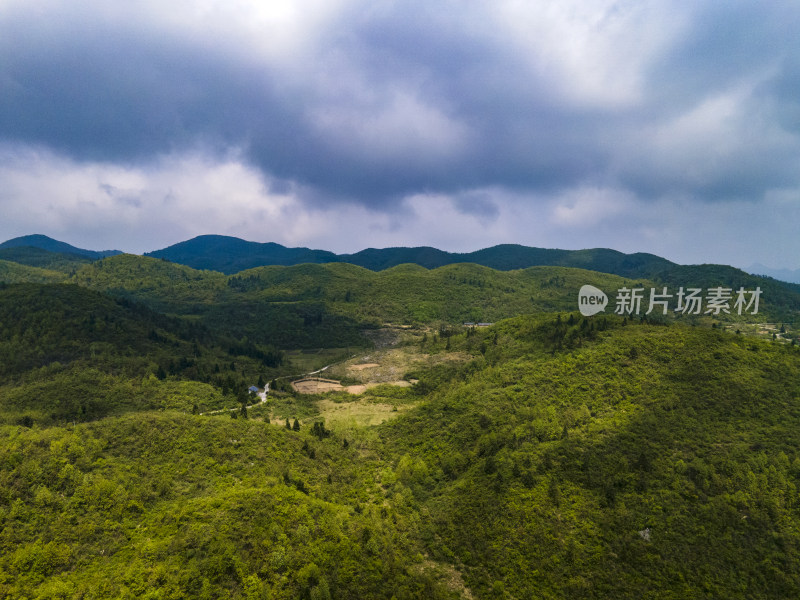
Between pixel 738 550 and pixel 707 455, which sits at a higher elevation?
pixel 707 455

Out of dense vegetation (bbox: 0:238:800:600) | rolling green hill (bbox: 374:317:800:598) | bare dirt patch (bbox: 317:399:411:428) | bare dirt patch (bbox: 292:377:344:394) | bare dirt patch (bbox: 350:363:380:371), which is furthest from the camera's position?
bare dirt patch (bbox: 350:363:380:371)

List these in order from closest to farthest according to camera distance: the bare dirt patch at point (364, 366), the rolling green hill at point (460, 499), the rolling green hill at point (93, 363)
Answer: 1. the rolling green hill at point (460, 499)
2. the rolling green hill at point (93, 363)
3. the bare dirt patch at point (364, 366)

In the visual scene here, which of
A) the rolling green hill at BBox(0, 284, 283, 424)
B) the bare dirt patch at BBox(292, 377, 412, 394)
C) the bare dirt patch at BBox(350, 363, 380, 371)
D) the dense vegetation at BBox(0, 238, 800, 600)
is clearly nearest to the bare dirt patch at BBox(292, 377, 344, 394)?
the bare dirt patch at BBox(292, 377, 412, 394)

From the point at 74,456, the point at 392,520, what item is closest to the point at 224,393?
the point at 74,456

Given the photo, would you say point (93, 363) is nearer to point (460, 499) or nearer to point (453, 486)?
point (453, 486)

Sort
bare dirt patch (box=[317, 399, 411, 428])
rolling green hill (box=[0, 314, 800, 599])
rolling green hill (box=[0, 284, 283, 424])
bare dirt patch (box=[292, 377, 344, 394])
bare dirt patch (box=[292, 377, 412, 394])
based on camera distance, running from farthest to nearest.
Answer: bare dirt patch (box=[292, 377, 344, 394]) < bare dirt patch (box=[292, 377, 412, 394]) < bare dirt patch (box=[317, 399, 411, 428]) < rolling green hill (box=[0, 284, 283, 424]) < rolling green hill (box=[0, 314, 800, 599])

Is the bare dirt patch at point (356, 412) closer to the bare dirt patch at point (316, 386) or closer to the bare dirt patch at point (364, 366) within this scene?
the bare dirt patch at point (316, 386)

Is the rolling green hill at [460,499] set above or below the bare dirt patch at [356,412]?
above

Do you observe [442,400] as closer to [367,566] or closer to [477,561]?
[477,561]

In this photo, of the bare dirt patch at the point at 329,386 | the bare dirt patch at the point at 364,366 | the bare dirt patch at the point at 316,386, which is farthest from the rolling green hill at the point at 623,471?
the bare dirt patch at the point at 364,366

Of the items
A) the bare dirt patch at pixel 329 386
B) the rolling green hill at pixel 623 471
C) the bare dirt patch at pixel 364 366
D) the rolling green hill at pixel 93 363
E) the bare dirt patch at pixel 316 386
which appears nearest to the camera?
the rolling green hill at pixel 623 471

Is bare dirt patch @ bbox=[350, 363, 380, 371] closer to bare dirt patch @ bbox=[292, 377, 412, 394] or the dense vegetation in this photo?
bare dirt patch @ bbox=[292, 377, 412, 394]
